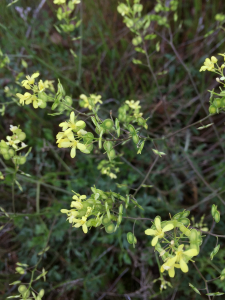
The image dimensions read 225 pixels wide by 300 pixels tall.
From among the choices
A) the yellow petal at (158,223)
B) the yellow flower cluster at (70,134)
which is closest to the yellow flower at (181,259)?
the yellow petal at (158,223)

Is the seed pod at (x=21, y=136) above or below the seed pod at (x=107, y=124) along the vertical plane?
below

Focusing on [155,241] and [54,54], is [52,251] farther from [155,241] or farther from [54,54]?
[54,54]

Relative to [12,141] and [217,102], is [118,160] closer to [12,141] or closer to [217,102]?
[12,141]

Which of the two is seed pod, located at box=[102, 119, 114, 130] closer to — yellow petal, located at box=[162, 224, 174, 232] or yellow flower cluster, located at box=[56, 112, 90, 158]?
yellow flower cluster, located at box=[56, 112, 90, 158]

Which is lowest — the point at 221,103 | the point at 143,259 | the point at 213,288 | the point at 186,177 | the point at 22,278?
the point at 213,288

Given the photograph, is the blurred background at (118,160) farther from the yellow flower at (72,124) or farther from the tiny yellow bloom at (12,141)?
the yellow flower at (72,124)

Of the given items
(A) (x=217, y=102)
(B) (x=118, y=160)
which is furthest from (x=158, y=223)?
(B) (x=118, y=160)

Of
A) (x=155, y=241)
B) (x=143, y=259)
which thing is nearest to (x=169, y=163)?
(x=143, y=259)

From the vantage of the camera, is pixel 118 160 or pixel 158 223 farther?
pixel 118 160

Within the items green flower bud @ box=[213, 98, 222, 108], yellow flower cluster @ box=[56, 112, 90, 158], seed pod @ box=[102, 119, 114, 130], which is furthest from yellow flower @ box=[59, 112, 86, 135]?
green flower bud @ box=[213, 98, 222, 108]
